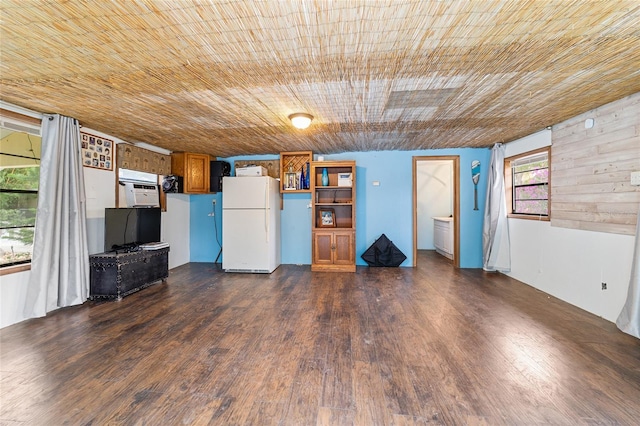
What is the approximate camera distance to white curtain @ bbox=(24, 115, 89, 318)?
2988 millimetres

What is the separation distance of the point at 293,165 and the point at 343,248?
1966 millimetres

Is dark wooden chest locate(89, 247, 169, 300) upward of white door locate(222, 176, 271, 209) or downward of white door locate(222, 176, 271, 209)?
downward

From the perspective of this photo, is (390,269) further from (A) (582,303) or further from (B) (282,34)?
(B) (282,34)

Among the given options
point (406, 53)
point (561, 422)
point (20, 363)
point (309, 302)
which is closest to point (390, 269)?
point (309, 302)

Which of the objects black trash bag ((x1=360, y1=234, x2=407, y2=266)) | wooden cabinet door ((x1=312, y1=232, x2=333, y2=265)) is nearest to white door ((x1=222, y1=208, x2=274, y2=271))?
wooden cabinet door ((x1=312, y1=232, x2=333, y2=265))

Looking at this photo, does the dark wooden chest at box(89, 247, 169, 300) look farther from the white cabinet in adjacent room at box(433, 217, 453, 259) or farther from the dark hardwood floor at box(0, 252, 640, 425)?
the white cabinet in adjacent room at box(433, 217, 453, 259)

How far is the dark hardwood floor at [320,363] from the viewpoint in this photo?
5.27ft

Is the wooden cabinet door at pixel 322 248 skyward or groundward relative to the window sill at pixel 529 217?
groundward

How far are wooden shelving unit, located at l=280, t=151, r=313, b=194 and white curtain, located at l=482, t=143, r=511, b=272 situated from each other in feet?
10.9

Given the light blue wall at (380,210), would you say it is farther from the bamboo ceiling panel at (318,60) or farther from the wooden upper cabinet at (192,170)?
the bamboo ceiling panel at (318,60)

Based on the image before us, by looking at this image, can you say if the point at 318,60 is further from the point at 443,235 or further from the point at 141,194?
the point at 443,235

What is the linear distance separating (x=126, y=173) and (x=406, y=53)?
448cm

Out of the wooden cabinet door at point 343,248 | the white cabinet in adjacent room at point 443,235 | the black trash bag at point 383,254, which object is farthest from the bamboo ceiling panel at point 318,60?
the white cabinet in adjacent room at point 443,235

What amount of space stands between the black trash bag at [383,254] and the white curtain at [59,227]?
4.43 m
